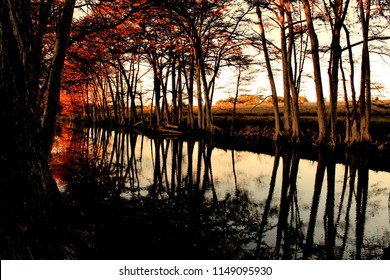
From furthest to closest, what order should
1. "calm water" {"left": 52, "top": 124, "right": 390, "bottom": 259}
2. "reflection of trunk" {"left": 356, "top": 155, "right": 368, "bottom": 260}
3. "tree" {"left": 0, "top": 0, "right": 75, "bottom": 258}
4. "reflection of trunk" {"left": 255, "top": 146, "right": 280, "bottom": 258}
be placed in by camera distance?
"reflection of trunk" {"left": 356, "top": 155, "right": 368, "bottom": 260}
"reflection of trunk" {"left": 255, "top": 146, "right": 280, "bottom": 258}
"calm water" {"left": 52, "top": 124, "right": 390, "bottom": 259}
"tree" {"left": 0, "top": 0, "right": 75, "bottom": 258}

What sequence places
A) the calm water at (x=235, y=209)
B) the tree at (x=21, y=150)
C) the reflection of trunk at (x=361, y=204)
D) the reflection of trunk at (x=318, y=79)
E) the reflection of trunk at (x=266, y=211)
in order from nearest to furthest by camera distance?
1. the tree at (x=21, y=150)
2. the calm water at (x=235, y=209)
3. the reflection of trunk at (x=266, y=211)
4. the reflection of trunk at (x=361, y=204)
5. the reflection of trunk at (x=318, y=79)

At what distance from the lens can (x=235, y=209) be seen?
6.55 metres

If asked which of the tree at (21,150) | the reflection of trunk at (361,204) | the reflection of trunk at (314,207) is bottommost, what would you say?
the reflection of trunk at (361,204)

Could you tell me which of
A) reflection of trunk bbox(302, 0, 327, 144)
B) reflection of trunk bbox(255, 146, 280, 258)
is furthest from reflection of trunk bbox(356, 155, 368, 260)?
reflection of trunk bbox(302, 0, 327, 144)

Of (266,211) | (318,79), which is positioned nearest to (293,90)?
(318,79)

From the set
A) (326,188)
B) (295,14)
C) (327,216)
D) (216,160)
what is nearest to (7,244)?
(327,216)

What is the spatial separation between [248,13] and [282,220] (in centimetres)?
1836

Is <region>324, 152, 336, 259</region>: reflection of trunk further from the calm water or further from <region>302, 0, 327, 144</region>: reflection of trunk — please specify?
<region>302, 0, 327, 144</region>: reflection of trunk

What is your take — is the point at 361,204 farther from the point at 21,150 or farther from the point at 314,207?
the point at 21,150

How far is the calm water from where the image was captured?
4539 mm

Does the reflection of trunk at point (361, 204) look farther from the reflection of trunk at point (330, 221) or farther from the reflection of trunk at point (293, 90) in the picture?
the reflection of trunk at point (293, 90)

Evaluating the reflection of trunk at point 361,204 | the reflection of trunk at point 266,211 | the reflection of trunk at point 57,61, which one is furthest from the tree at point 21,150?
the reflection of trunk at point 361,204

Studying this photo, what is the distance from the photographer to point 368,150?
616 inches

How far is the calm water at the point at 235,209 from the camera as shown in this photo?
179 inches
